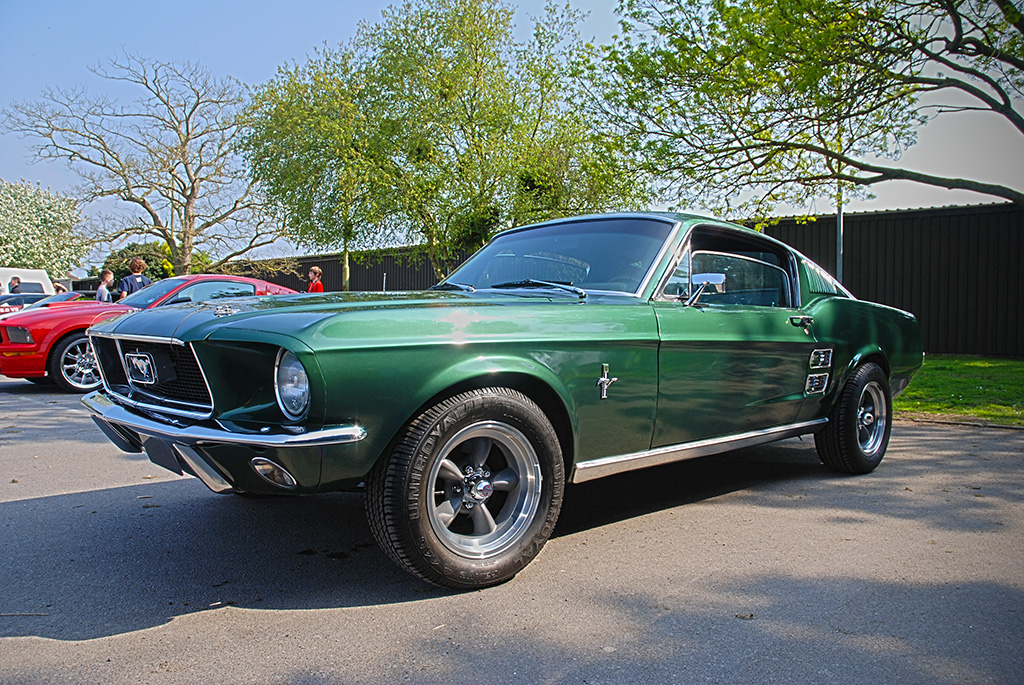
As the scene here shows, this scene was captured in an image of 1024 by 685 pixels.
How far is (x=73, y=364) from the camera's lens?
929 centimetres

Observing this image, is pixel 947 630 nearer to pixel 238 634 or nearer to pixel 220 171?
pixel 238 634

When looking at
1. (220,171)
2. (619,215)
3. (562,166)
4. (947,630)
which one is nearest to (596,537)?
(947,630)

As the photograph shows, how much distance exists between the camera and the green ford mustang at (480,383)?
8.42 feet

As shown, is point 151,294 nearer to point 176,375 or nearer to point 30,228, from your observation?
point 176,375

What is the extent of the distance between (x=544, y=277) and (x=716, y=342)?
3.09 ft

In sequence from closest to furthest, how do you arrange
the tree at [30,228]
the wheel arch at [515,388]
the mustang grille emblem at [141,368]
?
1. the wheel arch at [515,388]
2. the mustang grille emblem at [141,368]
3. the tree at [30,228]

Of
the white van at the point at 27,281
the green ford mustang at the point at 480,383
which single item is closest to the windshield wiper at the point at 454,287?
the green ford mustang at the point at 480,383

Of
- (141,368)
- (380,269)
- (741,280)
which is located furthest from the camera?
(380,269)

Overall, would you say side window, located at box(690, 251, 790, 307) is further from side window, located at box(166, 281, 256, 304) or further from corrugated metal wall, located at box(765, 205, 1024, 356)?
corrugated metal wall, located at box(765, 205, 1024, 356)

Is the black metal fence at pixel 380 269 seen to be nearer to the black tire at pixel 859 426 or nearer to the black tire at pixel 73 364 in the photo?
the black tire at pixel 73 364

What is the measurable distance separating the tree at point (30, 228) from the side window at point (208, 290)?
127ft

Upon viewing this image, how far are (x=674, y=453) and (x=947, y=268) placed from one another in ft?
43.1

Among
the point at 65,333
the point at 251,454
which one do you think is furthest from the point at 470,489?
the point at 65,333

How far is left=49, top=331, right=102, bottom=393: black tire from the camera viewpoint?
916 centimetres
